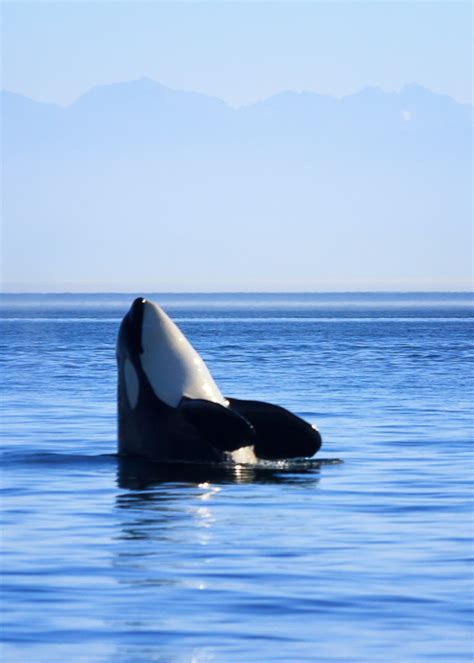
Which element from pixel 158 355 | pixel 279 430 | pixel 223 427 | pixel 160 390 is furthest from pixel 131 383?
pixel 279 430

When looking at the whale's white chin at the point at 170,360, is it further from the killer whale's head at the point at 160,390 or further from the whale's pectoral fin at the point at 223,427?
the whale's pectoral fin at the point at 223,427

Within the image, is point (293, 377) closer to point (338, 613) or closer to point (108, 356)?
point (108, 356)

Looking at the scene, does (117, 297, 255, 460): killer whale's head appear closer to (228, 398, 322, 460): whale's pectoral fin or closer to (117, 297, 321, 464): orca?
(117, 297, 321, 464): orca

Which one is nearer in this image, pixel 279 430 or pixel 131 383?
pixel 131 383

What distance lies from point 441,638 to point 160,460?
363 inches

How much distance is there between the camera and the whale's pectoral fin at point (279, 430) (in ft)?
65.9

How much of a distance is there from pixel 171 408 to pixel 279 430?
4.73ft

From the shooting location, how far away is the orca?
19.8m

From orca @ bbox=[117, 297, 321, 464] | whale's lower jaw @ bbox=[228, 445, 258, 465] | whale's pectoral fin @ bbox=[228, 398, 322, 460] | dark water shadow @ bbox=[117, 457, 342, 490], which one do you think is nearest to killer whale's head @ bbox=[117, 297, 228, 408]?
orca @ bbox=[117, 297, 321, 464]

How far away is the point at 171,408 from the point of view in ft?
64.7

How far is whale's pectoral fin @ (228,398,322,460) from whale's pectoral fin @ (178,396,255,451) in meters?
1.08

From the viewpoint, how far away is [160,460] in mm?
20016

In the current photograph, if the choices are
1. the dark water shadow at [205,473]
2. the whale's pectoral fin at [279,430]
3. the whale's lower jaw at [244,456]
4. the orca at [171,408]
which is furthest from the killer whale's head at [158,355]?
the dark water shadow at [205,473]

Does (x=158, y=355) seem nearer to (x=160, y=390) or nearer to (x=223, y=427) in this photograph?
(x=160, y=390)
